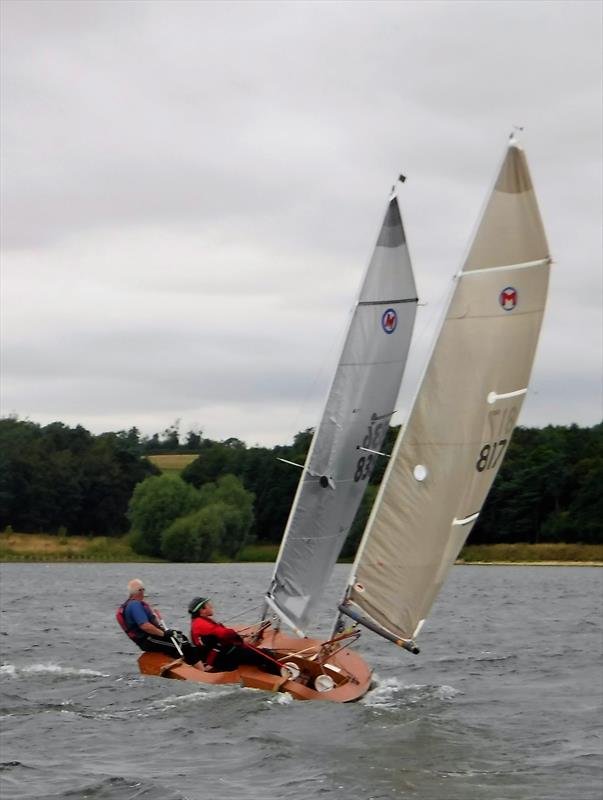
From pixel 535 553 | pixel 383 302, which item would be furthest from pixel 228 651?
pixel 535 553

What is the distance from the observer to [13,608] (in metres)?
37.8

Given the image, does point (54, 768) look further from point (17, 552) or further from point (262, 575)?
point (17, 552)

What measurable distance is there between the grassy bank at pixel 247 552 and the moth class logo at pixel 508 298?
66.3 metres

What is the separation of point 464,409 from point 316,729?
3.84 metres

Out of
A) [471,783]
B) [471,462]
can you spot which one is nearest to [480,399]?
[471,462]

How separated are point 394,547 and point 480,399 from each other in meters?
1.91

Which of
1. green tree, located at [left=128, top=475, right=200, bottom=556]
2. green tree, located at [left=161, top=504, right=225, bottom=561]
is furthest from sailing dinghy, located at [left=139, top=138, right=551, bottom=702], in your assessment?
green tree, located at [left=128, top=475, right=200, bottom=556]

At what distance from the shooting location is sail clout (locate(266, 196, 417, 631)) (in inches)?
767

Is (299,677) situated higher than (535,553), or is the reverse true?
(535,553)

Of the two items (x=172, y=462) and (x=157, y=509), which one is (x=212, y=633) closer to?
(x=157, y=509)

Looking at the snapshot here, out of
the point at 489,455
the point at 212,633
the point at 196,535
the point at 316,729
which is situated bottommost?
the point at 316,729

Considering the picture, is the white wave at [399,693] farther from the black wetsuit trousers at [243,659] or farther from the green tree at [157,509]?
the green tree at [157,509]

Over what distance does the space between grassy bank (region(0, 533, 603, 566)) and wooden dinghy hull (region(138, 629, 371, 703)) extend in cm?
6218

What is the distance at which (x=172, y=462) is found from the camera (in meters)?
117
